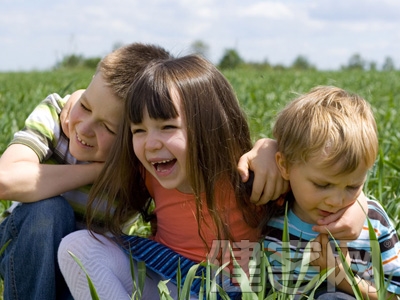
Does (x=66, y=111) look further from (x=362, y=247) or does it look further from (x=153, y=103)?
(x=362, y=247)

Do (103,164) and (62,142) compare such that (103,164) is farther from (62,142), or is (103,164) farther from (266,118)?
(266,118)

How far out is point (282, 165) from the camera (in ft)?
6.38

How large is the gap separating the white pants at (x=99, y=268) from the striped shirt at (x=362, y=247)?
0.31 meters

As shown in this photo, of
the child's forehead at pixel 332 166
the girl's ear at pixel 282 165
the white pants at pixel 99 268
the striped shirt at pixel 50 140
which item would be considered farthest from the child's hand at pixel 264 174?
the striped shirt at pixel 50 140

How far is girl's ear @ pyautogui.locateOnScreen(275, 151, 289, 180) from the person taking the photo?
A: 1.93 metres

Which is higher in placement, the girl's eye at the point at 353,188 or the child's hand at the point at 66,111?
the child's hand at the point at 66,111

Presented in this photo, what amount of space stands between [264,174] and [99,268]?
0.51 metres

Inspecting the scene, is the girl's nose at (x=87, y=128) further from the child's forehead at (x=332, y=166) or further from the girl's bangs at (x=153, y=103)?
the child's forehead at (x=332, y=166)

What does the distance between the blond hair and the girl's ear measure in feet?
0.05

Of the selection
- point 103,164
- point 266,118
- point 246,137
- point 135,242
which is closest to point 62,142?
point 103,164

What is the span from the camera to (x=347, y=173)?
1815 mm

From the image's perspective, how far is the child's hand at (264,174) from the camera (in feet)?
6.40

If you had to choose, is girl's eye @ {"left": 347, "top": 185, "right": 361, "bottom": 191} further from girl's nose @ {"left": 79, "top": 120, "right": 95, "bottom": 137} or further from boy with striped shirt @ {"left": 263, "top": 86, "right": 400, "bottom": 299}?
girl's nose @ {"left": 79, "top": 120, "right": 95, "bottom": 137}

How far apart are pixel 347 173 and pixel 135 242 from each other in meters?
0.65
